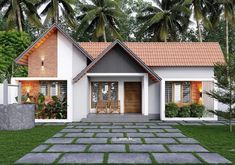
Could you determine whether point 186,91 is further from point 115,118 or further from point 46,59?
point 46,59

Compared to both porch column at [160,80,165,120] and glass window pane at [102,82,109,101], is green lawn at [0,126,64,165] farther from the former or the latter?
porch column at [160,80,165,120]

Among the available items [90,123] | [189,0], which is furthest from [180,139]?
[189,0]

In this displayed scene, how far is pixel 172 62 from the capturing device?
23359 mm

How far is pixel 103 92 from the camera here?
23750mm

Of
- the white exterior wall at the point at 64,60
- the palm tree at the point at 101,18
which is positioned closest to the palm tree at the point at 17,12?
the palm tree at the point at 101,18

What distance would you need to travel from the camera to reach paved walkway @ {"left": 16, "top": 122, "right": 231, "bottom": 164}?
9539mm

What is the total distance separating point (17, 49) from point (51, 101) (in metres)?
13.7

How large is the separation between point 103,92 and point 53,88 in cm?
323

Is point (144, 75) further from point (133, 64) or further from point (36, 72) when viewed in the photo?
point (36, 72)

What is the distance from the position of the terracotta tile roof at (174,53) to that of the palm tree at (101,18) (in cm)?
1163

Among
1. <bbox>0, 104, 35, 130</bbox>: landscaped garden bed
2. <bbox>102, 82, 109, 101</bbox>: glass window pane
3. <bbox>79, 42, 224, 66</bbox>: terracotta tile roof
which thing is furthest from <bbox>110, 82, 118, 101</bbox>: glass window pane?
<bbox>0, 104, 35, 130</bbox>: landscaped garden bed

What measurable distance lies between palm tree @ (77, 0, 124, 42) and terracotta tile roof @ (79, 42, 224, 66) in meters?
11.6

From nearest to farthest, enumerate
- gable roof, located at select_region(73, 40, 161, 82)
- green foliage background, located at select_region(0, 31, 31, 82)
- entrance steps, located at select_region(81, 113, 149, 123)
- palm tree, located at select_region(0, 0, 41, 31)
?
1. gable roof, located at select_region(73, 40, 161, 82)
2. entrance steps, located at select_region(81, 113, 149, 123)
3. green foliage background, located at select_region(0, 31, 31, 82)
4. palm tree, located at select_region(0, 0, 41, 31)

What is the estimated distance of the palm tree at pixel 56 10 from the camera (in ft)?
120
